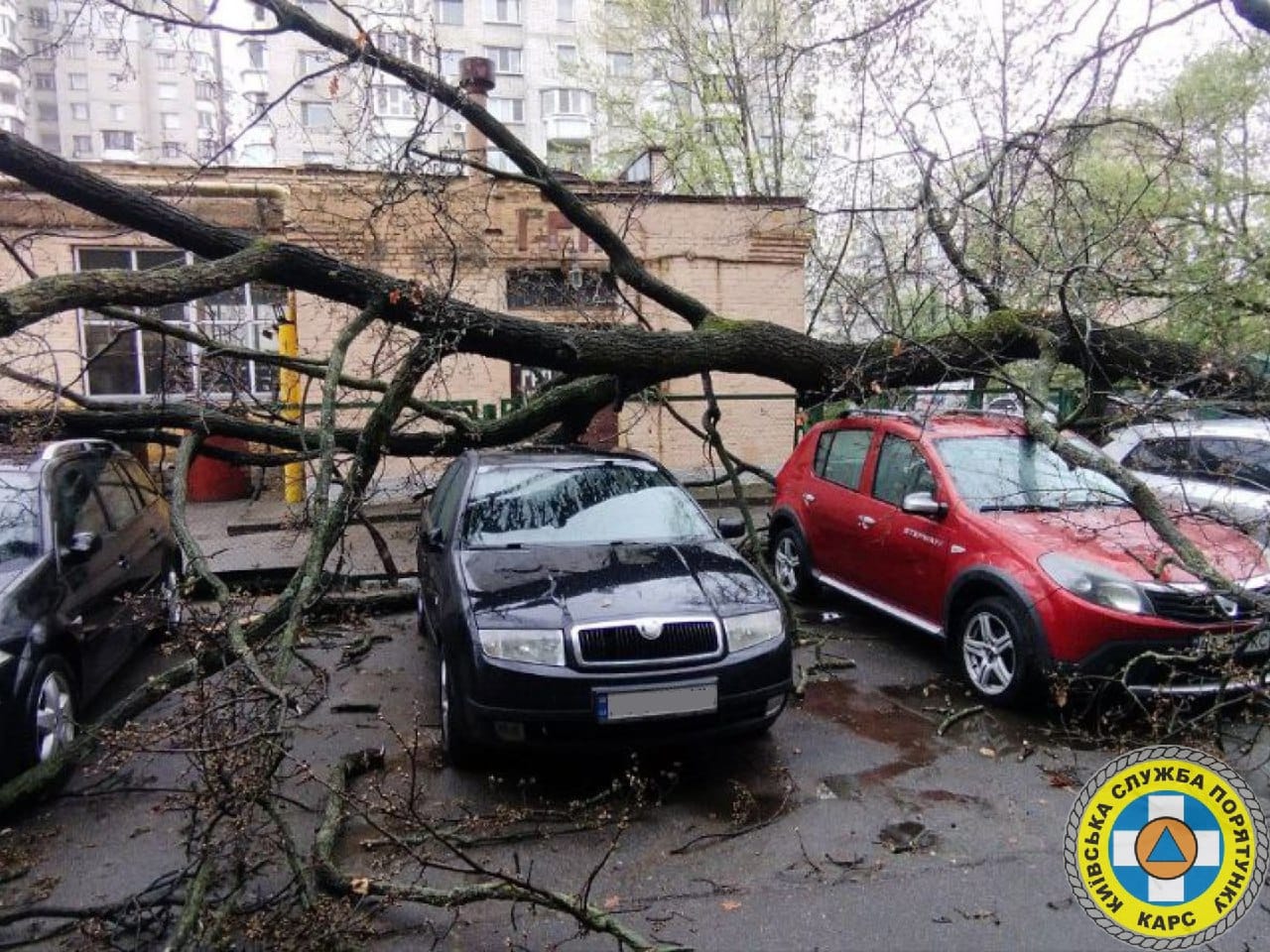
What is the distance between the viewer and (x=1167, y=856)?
302cm

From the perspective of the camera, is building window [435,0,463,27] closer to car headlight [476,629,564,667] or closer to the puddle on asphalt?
the puddle on asphalt

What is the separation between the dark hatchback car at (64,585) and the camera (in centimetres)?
Result: 384

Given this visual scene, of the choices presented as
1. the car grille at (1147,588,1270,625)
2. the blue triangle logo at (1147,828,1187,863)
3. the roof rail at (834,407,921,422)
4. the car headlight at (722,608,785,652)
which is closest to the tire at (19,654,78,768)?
the car headlight at (722,608,785,652)

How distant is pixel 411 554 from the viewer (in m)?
8.81

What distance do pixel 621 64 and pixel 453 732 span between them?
84.1 feet

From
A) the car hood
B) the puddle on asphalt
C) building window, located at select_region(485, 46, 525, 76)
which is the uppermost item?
building window, located at select_region(485, 46, 525, 76)

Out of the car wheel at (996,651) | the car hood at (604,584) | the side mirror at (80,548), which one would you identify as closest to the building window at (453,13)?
the side mirror at (80,548)

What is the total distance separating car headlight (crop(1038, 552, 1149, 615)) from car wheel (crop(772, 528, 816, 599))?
8.30 feet

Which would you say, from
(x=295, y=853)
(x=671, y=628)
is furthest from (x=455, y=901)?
(x=671, y=628)

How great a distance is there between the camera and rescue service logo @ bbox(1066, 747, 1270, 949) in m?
2.95

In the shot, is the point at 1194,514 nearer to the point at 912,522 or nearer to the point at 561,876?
the point at 912,522

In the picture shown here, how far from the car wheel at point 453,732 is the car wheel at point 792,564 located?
3.40 metres

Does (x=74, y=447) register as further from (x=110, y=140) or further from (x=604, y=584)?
(x=110, y=140)

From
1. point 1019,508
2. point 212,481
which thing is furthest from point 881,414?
point 212,481
